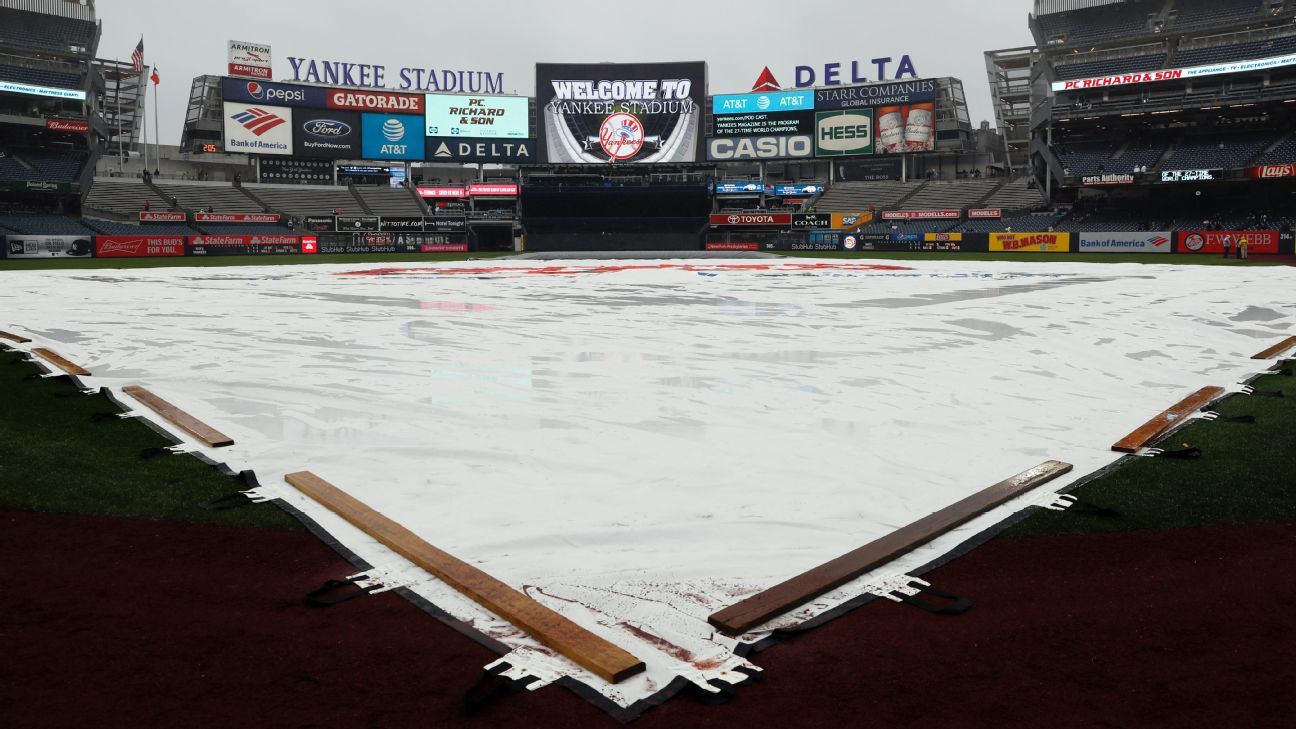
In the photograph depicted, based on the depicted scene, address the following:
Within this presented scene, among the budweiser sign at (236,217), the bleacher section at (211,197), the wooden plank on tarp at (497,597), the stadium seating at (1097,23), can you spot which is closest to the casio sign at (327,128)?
the bleacher section at (211,197)

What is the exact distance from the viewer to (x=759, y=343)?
10.4 metres

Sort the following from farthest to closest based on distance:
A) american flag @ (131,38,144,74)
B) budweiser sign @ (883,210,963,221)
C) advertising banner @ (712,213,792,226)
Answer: advertising banner @ (712,213,792,226), budweiser sign @ (883,210,963,221), american flag @ (131,38,144,74)

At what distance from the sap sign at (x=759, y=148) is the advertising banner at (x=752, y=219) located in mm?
8209

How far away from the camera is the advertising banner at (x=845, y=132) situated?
70.2 meters

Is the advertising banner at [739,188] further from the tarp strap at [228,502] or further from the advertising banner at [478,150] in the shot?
the tarp strap at [228,502]

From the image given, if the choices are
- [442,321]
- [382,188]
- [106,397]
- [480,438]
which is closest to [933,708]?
[480,438]

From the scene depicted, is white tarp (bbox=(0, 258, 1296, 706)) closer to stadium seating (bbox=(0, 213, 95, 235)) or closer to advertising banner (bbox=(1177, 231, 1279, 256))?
advertising banner (bbox=(1177, 231, 1279, 256))

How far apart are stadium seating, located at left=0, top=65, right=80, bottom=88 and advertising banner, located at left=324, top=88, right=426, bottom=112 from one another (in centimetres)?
1725

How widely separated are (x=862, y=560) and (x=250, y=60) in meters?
79.4

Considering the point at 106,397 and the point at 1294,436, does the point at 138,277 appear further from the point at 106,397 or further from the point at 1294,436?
the point at 1294,436

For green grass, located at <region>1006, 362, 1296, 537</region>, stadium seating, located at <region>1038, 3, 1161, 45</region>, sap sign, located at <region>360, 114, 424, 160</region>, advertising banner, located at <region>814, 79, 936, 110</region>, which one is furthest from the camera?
sap sign, located at <region>360, 114, 424, 160</region>

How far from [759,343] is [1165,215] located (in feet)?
174

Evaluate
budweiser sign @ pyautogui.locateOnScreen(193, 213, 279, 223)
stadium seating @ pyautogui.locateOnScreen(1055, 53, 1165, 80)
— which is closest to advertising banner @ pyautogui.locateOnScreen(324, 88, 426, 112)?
budweiser sign @ pyautogui.locateOnScreen(193, 213, 279, 223)

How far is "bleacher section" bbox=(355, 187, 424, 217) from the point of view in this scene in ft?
231
